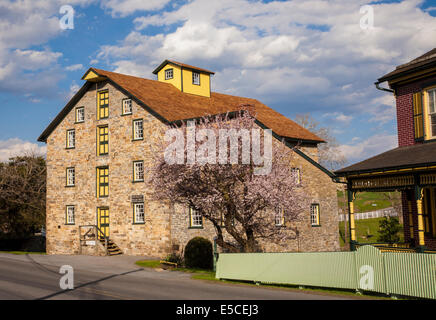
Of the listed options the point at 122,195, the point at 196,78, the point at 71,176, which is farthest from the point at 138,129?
the point at 196,78

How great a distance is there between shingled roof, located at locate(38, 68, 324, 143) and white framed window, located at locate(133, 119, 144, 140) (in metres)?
1.59

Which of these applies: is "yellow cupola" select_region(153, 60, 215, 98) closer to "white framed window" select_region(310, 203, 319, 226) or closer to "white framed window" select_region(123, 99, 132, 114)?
"white framed window" select_region(123, 99, 132, 114)

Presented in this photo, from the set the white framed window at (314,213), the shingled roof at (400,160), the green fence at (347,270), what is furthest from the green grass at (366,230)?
the green fence at (347,270)

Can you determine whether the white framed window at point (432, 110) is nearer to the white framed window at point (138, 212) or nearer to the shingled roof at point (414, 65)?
the shingled roof at point (414, 65)

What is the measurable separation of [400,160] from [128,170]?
768 inches

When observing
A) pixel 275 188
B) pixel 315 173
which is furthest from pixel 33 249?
pixel 275 188

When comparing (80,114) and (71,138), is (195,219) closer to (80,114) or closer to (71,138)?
(71,138)

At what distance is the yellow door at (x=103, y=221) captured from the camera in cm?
3294

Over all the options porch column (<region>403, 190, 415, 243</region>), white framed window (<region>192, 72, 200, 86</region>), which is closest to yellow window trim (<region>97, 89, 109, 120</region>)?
white framed window (<region>192, 72, 200, 86</region>)

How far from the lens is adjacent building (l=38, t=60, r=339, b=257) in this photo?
1187 inches

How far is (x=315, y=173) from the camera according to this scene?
105 ft

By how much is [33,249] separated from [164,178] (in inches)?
1261

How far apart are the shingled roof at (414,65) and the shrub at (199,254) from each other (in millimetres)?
12993
